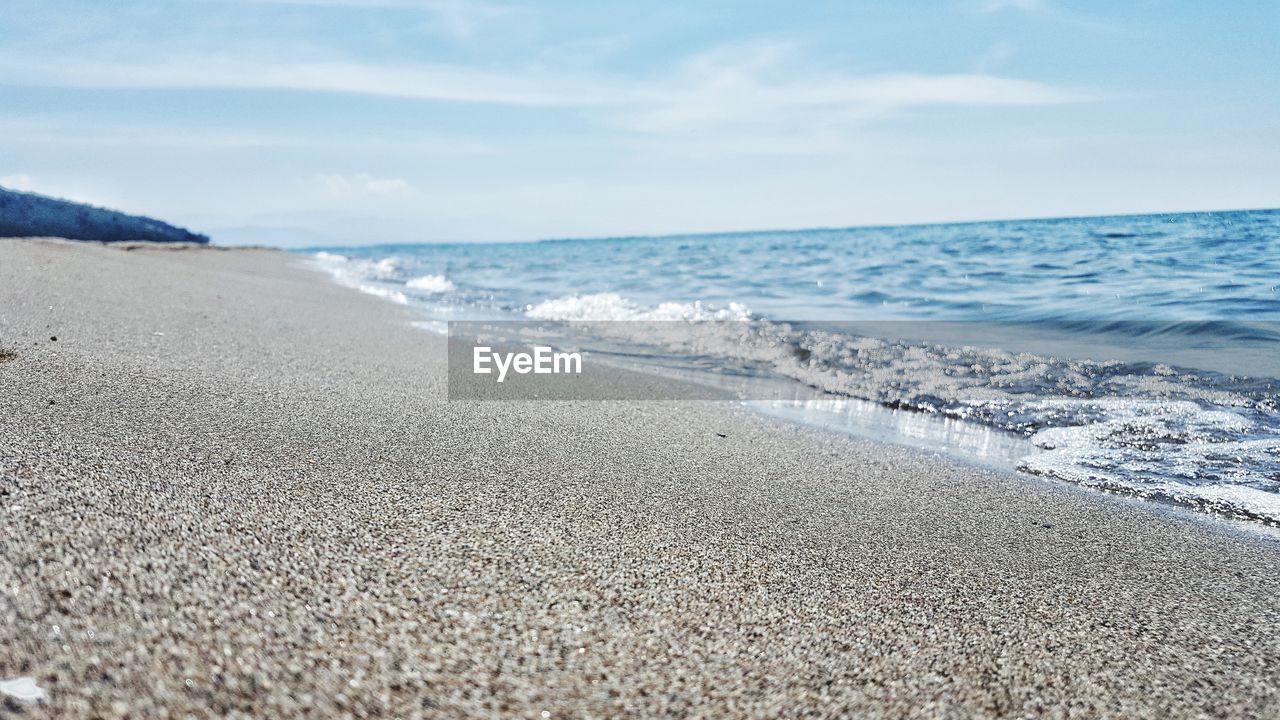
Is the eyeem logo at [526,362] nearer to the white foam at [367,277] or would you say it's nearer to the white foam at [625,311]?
the white foam at [625,311]

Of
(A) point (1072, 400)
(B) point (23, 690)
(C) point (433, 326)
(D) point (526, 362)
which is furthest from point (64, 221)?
(B) point (23, 690)

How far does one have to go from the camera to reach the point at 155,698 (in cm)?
148

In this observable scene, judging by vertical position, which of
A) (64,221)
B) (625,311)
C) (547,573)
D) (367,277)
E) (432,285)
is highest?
(64,221)

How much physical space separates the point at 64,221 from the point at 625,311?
25.0 m

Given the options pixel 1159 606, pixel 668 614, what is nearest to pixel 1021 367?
pixel 1159 606

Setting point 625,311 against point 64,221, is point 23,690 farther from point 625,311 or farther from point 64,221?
point 64,221

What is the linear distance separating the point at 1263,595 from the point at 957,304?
10.3 m

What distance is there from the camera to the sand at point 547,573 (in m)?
1.70

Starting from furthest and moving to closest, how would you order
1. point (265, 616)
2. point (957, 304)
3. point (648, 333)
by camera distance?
point (957, 304) → point (648, 333) → point (265, 616)

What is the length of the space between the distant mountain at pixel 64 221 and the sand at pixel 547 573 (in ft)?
88.0

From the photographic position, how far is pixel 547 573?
2295 mm

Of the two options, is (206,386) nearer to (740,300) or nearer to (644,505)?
(644,505)

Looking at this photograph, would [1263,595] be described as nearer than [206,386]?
Yes

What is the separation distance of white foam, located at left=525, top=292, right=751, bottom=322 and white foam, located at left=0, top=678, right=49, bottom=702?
392 inches
